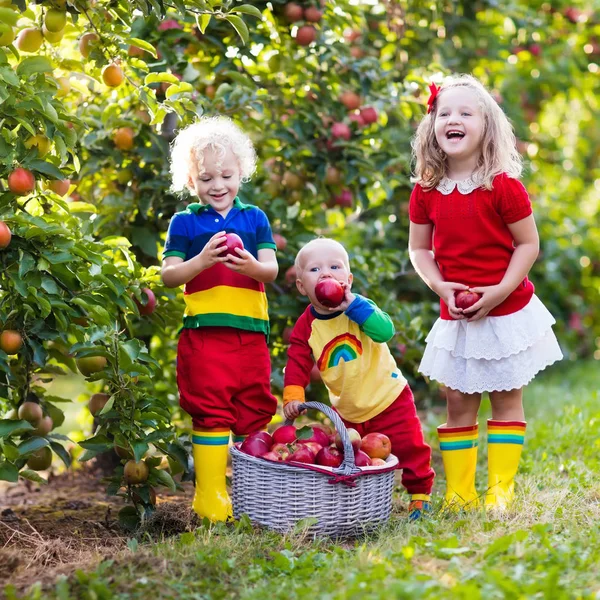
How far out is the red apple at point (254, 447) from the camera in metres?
2.78

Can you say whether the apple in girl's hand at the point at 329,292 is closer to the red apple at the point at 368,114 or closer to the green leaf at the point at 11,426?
the green leaf at the point at 11,426

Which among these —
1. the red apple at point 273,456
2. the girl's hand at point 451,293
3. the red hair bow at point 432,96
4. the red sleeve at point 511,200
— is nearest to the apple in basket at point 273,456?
the red apple at point 273,456

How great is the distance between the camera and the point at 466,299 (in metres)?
2.82

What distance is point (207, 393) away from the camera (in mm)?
2928

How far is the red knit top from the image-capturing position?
284cm

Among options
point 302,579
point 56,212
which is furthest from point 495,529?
point 56,212

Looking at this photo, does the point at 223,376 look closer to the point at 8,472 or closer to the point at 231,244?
the point at 231,244

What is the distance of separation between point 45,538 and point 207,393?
0.66m

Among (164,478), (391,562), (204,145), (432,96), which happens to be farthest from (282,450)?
(432,96)

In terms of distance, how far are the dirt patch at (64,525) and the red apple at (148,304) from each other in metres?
0.66

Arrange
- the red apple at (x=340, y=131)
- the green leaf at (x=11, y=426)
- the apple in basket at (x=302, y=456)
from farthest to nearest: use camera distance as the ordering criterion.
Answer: the red apple at (x=340, y=131) < the apple in basket at (x=302, y=456) < the green leaf at (x=11, y=426)

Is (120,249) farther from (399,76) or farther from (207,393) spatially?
(399,76)

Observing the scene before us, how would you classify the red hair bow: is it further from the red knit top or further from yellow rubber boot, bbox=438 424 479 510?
yellow rubber boot, bbox=438 424 479 510

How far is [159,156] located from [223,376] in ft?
3.52
